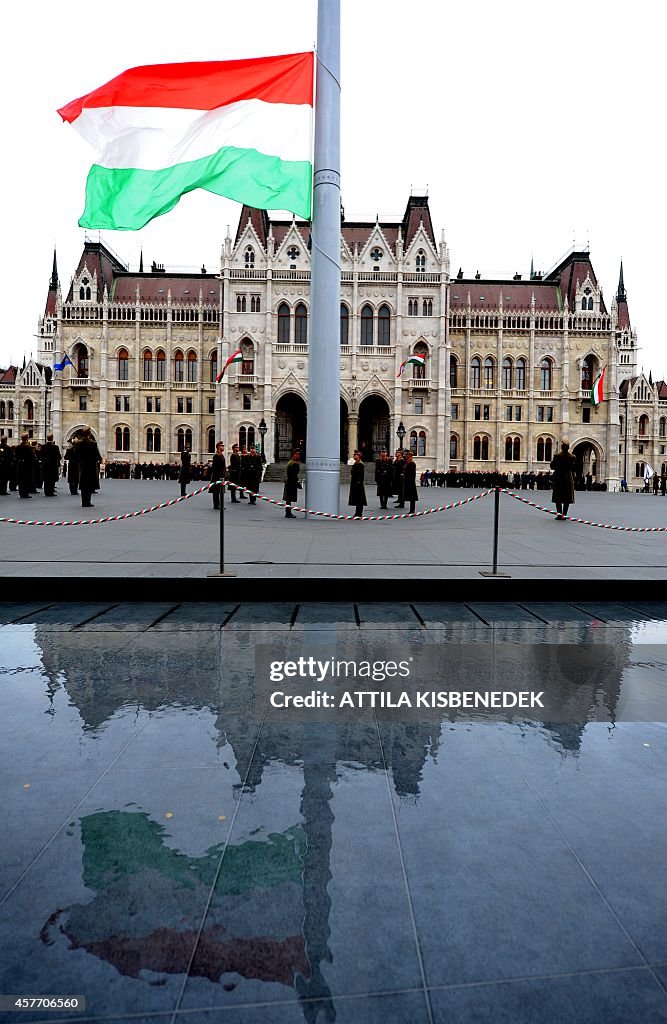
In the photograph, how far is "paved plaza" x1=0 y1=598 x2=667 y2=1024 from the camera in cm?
171

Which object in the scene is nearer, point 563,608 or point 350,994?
point 350,994

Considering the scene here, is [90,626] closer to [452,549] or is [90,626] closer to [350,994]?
[350,994]

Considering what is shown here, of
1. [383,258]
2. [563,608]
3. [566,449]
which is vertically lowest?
[563,608]

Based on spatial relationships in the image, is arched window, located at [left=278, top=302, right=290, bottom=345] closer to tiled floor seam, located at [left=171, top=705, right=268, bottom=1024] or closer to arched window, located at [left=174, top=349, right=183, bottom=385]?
arched window, located at [left=174, top=349, right=183, bottom=385]

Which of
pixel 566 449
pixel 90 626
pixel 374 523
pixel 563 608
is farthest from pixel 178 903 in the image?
pixel 566 449

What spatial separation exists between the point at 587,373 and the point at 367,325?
2009 centimetres

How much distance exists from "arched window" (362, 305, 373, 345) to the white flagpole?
36057 mm

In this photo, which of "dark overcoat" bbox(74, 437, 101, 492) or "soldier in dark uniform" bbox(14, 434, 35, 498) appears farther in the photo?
"soldier in dark uniform" bbox(14, 434, 35, 498)

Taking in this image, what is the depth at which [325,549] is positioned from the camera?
9742mm

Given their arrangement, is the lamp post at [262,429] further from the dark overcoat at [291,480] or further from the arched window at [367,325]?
the dark overcoat at [291,480]

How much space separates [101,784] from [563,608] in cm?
516

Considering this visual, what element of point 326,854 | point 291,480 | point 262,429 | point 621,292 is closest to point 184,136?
point 291,480

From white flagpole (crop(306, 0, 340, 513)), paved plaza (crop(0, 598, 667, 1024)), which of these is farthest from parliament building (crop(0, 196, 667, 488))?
paved plaza (crop(0, 598, 667, 1024))

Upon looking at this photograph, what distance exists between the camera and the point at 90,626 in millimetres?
5750
